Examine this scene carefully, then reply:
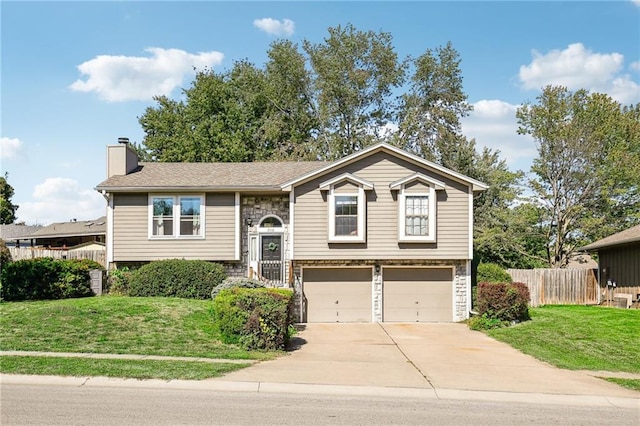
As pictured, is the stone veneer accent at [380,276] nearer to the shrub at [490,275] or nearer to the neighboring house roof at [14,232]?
the shrub at [490,275]

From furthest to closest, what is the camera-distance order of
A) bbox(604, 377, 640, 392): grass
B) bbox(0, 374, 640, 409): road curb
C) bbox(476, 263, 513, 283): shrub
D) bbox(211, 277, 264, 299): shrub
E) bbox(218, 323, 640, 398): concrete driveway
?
bbox(476, 263, 513, 283): shrub, bbox(211, 277, 264, 299): shrub, bbox(604, 377, 640, 392): grass, bbox(218, 323, 640, 398): concrete driveway, bbox(0, 374, 640, 409): road curb

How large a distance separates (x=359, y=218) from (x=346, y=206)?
658mm

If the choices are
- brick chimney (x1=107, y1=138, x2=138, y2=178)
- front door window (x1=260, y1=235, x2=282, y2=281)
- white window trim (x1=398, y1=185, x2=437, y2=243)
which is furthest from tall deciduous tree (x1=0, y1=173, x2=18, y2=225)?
white window trim (x1=398, y1=185, x2=437, y2=243)

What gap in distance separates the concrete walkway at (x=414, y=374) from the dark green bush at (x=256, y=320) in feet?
2.18

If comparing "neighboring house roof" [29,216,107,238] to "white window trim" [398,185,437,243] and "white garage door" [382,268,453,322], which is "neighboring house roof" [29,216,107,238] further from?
"white window trim" [398,185,437,243]

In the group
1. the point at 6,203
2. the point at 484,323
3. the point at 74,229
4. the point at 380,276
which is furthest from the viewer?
the point at 6,203

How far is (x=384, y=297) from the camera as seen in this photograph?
70.4 feet

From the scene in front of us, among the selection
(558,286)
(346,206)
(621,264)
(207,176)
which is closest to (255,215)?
(207,176)

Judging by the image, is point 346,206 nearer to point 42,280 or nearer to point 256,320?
point 256,320

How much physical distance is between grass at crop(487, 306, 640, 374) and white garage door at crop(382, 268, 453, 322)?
10.9ft

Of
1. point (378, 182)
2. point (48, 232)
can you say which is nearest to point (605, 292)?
point (378, 182)

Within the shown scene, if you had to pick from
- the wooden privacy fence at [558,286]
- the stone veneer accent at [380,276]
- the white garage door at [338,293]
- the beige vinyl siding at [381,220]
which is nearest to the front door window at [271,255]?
the stone veneer accent at [380,276]

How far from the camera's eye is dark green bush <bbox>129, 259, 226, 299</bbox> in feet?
66.6

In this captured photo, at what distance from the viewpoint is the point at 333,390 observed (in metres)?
10.3
